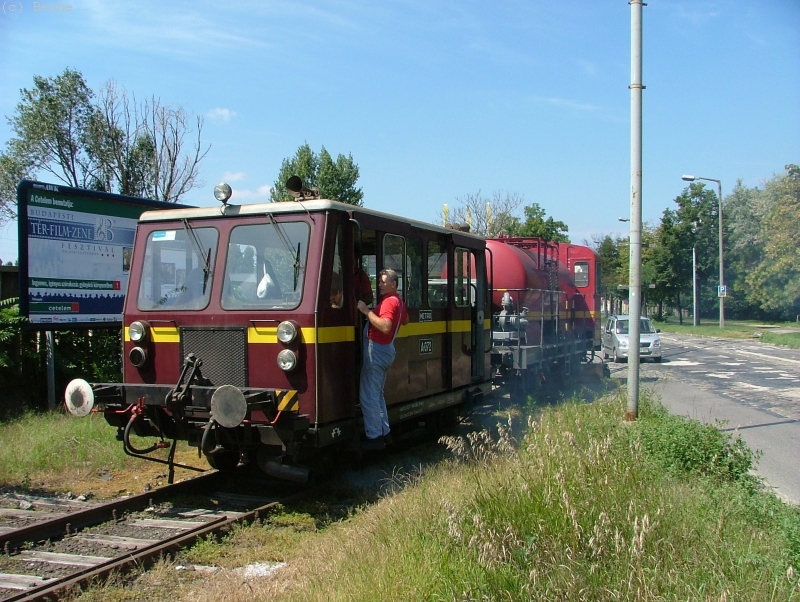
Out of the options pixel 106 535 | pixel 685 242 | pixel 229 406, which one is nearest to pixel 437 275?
pixel 229 406

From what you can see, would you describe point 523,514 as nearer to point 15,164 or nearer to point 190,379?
point 190,379

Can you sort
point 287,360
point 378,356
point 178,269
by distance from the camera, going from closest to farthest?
1. point 287,360
2. point 378,356
3. point 178,269

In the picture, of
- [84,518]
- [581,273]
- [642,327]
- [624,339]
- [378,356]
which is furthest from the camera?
[624,339]

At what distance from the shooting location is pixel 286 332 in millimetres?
6730

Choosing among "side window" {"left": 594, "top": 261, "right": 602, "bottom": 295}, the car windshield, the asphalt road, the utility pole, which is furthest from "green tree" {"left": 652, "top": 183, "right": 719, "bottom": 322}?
the utility pole

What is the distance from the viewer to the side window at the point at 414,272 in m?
8.53

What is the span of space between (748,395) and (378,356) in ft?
37.0

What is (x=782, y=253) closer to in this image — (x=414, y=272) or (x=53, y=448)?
(x=414, y=272)

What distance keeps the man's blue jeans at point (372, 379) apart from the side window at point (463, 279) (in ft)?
8.34

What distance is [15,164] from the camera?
29.8m

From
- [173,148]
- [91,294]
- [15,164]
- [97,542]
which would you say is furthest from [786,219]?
[97,542]

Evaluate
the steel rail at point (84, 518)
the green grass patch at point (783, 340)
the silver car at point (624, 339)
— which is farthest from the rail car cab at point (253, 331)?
the green grass patch at point (783, 340)

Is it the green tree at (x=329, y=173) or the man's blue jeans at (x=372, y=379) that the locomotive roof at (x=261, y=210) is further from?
the green tree at (x=329, y=173)

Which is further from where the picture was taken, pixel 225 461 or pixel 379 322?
pixel 225 461
